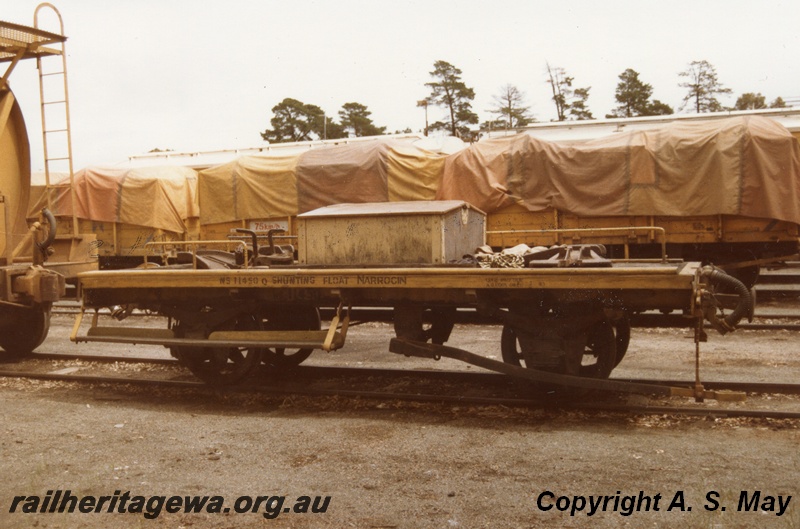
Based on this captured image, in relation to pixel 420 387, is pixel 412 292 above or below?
above

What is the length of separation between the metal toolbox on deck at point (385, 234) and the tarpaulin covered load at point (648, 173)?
6440 millimetres

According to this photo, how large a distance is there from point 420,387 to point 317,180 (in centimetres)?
773

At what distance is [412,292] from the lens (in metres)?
6.33

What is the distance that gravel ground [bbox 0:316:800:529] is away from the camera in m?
4.17

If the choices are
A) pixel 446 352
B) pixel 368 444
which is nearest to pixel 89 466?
pixel 368 444

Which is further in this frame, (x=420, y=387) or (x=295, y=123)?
(x=295, y=123)

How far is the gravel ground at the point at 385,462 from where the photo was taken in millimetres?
4172

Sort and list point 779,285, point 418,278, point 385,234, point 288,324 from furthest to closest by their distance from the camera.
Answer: point 779,285, point 288,324, point 385,234, point 418,278

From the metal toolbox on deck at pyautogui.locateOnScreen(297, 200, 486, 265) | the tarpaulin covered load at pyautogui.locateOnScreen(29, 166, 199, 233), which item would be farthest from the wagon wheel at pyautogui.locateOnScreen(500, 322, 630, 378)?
the tarpaulin covered load at pyautogui.locateOnScreen(29, 166, 199, 233)

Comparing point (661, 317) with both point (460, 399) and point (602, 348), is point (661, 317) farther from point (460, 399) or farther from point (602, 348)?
point (460, 399)

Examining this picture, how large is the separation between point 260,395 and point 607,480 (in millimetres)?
3798

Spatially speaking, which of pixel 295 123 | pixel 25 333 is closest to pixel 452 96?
pixel 295 123

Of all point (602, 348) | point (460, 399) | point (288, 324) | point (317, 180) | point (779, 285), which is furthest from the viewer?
point (779, 285)

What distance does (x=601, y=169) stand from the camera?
1266 centimetres
